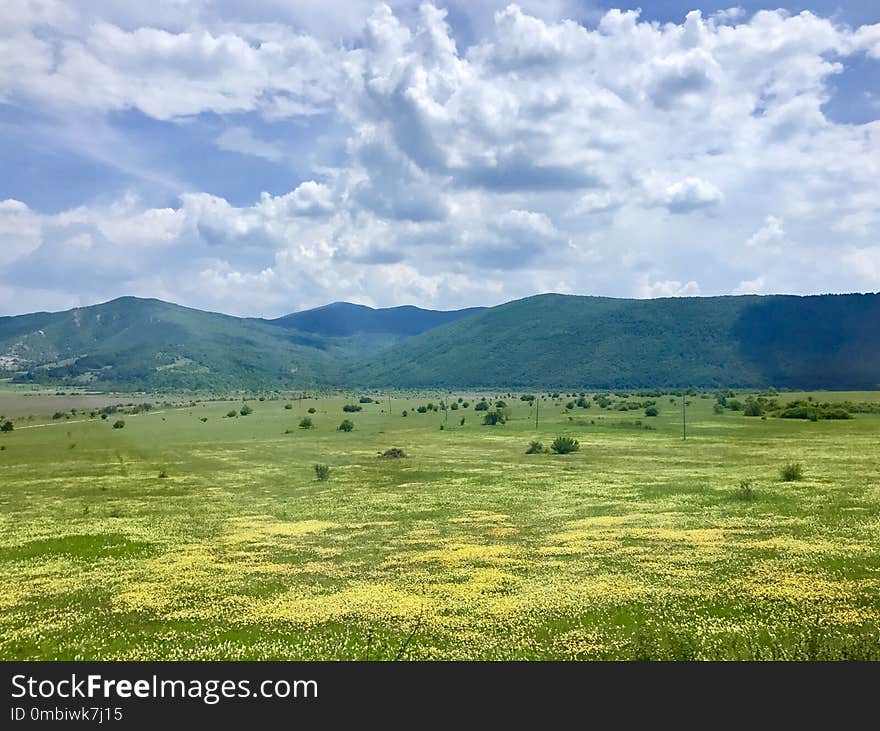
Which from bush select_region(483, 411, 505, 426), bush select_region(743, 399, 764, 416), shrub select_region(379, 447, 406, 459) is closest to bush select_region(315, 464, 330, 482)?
shrub select_region(379, 447, 406, 459)

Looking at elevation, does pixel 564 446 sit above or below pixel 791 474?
below

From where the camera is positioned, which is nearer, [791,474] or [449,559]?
[449,559]

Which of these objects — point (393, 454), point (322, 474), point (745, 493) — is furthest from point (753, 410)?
point (322, 474)

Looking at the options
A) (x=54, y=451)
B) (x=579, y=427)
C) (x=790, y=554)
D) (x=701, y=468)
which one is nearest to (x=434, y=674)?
(x=790, y=554)

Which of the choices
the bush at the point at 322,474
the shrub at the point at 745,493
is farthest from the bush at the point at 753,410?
the bush at the point at 322,474

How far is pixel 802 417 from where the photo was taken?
293 ft

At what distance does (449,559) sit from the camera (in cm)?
2220

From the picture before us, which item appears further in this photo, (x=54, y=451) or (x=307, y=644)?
(x=54, y=451)

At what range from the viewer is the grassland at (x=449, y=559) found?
49.0ft

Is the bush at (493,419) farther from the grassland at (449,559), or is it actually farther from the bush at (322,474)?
the bush at (322,474)

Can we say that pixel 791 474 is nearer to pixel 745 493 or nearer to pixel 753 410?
pixel 745 493

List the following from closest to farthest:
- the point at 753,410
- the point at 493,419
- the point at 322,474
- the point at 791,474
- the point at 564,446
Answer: the point at 791,474 < the point at 322,474 < the point at 564,446 < the point at 493,419 < the point at 753,410

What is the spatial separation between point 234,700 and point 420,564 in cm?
997

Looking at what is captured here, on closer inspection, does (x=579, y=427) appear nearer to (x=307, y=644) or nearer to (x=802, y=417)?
(x=802, y=417)
